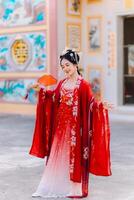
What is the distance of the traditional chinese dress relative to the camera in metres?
5.82

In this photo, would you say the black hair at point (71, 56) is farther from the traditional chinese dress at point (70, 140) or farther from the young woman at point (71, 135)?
the traditional chinese dress at point (70, 140)

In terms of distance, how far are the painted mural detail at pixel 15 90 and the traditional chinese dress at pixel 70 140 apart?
9805 mm

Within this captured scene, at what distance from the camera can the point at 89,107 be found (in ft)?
19.2

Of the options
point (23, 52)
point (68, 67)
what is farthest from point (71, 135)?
point (23, 52)

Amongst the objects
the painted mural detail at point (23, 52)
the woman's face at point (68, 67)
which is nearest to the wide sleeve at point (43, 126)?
the woman's face at point (68, 67)

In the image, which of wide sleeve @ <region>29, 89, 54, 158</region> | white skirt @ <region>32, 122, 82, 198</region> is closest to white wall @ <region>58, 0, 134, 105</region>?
wide sleeve @ <region>29, 89, 54, 158</region>

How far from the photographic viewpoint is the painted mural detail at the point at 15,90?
16.2 metres

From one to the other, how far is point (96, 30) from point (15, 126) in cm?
402

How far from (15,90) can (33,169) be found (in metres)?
8.87

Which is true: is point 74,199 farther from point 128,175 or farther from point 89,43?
point 89,43

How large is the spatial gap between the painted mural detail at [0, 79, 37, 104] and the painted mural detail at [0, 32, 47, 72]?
380mm

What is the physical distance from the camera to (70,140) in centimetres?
593

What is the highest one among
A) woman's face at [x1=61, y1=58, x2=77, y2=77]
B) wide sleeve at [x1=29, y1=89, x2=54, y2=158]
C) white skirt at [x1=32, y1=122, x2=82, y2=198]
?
woman's face at [x1=61, y1=58, x2=77, y2=77]

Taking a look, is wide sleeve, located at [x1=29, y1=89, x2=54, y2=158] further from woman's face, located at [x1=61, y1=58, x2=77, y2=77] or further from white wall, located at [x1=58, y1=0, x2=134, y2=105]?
white wall, located at [x1=58, y1=0, x2=134, y2=105]
